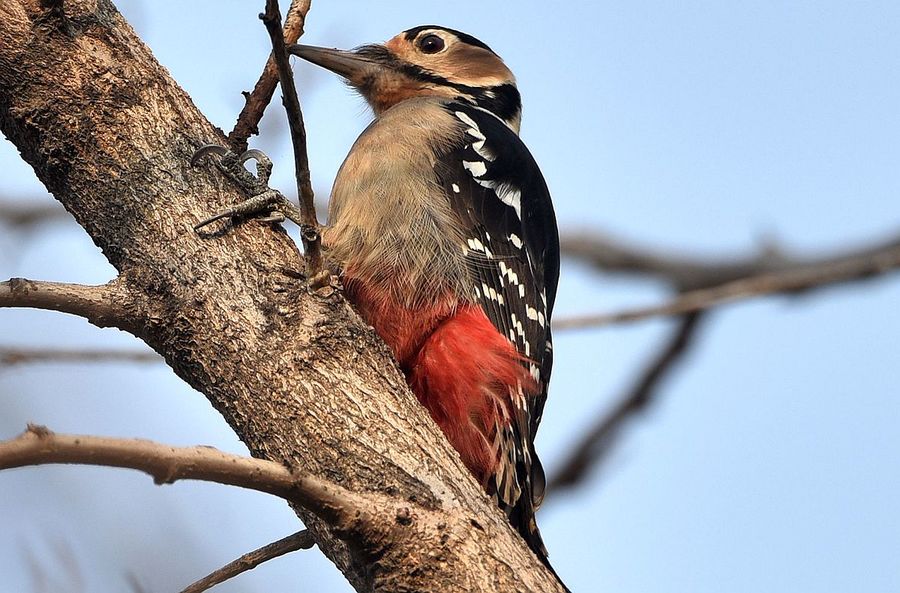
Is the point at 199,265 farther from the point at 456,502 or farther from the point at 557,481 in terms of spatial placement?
the point at 557,481

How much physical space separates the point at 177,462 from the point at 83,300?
2.93ft

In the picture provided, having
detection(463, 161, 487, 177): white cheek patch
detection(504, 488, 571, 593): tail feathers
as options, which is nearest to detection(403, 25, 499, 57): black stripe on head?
detection(463, 161, 487, 177): white cheek patch

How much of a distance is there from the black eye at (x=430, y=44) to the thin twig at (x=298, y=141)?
2.64 meters

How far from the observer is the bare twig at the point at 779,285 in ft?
7.72

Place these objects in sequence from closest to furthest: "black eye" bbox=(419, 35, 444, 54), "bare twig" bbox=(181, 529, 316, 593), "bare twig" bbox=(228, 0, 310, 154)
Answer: "bare twig" bbox=(181, 529, 316, 593)
"bare twig" bbox=(228, 0, 310, 154)
"black eye" bbox=(419, 35, 444, 54)

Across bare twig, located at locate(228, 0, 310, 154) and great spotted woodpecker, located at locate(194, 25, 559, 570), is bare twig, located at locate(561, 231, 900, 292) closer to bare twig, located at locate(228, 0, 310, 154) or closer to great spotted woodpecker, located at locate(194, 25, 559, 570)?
great spotted woodpecker, located at locate(194, 25, 559, 570)

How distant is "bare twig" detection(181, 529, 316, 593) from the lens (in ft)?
8.35

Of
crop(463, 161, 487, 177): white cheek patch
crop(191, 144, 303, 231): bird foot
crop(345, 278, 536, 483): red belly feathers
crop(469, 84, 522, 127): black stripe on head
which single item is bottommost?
crop(345, 278, 536, 483): red belly feathers

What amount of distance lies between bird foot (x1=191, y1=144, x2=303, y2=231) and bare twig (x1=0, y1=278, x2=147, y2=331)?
27cm

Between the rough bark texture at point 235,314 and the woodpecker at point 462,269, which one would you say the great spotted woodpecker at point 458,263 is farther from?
the rough bark texture at point 235,314

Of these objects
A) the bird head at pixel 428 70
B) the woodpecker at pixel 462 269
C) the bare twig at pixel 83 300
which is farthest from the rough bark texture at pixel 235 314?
the bird head at pixel 428 70

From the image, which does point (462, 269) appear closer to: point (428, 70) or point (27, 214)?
point (428, 70)

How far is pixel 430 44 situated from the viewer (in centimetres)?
522

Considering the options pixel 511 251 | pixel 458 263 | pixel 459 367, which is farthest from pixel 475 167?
pixel 459 367
